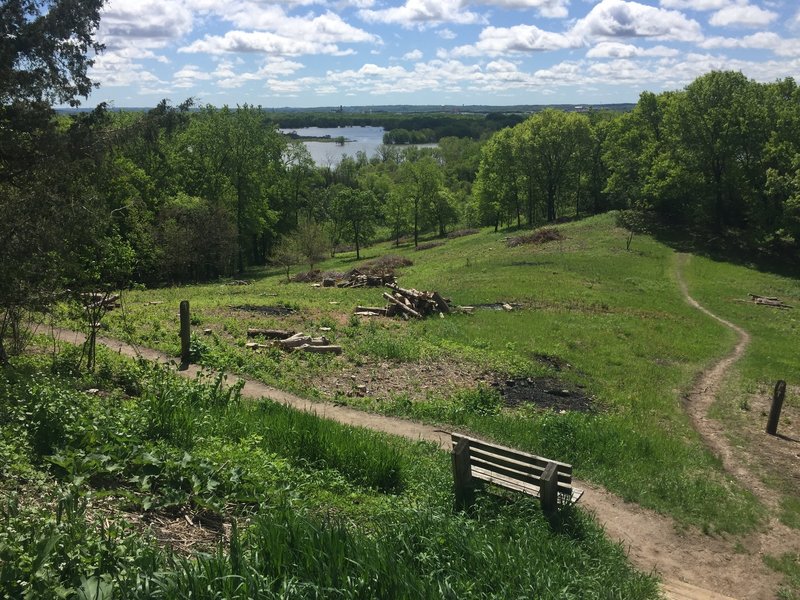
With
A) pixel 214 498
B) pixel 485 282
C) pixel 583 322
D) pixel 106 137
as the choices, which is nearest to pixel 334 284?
pixel 485 282

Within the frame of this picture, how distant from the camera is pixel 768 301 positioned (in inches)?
1251

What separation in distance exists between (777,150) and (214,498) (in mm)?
47852

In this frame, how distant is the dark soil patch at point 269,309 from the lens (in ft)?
71.3

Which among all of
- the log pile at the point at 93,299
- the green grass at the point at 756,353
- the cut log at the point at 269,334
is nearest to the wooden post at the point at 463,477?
the green grass at the point at 756,353

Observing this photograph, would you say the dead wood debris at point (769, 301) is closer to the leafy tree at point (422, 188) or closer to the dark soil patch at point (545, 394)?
the dark soil patch at point (545, 394)

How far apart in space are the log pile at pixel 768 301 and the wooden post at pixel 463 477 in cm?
2926

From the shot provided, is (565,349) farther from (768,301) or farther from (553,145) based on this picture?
(553,145)

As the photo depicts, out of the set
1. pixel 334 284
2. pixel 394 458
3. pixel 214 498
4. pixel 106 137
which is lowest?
pixel 334 284

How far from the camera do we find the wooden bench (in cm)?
812

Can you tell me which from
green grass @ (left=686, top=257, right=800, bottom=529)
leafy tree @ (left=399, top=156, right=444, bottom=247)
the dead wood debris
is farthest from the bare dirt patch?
leafy tree @ (left=399, top=156, right=444, bottom=247)

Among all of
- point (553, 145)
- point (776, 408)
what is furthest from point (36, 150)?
point (553, 145)

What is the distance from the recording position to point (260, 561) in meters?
4.92

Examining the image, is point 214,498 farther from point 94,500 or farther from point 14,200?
point 14,200

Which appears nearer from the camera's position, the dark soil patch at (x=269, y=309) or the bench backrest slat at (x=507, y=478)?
the bench backrest slat at (x=507, y=478)
